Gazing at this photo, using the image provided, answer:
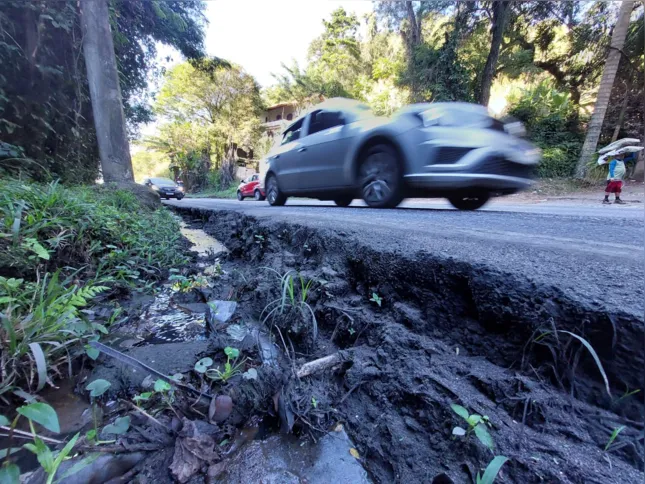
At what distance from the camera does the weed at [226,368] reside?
94 cm

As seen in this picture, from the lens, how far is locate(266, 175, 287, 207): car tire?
5707 millimetres

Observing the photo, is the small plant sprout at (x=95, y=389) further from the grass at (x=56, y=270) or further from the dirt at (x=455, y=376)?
the dirt at (x=455, y=376)

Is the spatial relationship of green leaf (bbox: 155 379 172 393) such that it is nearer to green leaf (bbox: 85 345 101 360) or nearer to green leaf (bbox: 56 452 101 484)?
green leaf (bbox: 56 452 101 484)

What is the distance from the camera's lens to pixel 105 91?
448 cm

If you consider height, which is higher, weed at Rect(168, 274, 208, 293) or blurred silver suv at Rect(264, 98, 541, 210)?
blurred silver suv at Rect(264, 98, 541, 210)

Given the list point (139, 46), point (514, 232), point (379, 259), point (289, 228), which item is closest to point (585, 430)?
point (379, 259)

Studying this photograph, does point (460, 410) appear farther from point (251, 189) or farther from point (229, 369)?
point (251, 189)

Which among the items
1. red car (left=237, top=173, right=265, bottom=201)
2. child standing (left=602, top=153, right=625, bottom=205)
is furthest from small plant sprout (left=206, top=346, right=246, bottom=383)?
red car (left=237, top=173, right=265, bottom=201)

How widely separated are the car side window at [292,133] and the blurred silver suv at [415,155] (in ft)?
1.23

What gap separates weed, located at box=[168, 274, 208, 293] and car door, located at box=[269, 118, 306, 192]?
9.40 ft

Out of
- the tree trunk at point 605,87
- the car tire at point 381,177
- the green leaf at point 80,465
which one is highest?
the tree trunk at point 605,87

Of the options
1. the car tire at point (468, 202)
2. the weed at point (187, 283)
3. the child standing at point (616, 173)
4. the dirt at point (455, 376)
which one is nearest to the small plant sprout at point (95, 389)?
the dirt at point (455, 376)

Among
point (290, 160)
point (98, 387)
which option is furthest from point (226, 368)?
point (290, 160)

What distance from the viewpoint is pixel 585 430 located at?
63cm
